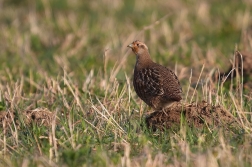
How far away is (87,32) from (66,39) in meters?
0.91

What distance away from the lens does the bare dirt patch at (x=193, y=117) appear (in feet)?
19.3

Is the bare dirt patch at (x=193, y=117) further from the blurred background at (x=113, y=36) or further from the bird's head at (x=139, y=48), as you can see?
the blurred background at (x=113, y=36)

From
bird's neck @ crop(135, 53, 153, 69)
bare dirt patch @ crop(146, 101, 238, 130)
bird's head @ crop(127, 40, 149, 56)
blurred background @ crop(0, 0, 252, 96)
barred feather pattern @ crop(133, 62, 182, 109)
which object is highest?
blurred background @ crop(0, 0, 252, 96)

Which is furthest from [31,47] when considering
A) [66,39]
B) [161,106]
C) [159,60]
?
[161,106]

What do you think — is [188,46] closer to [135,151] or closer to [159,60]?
[159,60]

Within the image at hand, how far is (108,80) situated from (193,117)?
2575 millimetres

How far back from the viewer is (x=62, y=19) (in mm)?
13500

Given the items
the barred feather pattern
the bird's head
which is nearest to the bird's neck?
the bird's head

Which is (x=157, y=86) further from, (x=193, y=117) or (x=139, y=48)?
(x=139, y=48)

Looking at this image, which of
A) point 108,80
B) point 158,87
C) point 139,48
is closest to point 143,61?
point 139,48

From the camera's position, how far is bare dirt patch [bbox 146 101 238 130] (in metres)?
5.88

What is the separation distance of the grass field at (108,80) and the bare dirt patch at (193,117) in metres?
0.12

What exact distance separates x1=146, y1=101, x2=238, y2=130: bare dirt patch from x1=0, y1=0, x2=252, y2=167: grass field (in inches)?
4.6

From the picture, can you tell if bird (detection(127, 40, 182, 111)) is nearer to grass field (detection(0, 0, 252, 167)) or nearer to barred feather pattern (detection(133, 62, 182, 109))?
barred feather pattern (detection(133, 62, 182, 109))
